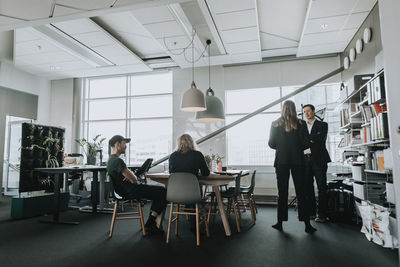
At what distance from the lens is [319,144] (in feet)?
13.3

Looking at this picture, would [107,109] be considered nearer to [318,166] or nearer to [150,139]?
[150,139]

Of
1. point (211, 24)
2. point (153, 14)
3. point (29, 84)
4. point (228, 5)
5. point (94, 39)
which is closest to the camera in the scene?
point (228, 5)

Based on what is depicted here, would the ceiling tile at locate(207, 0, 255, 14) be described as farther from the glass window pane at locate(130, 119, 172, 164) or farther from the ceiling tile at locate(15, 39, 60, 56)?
the glass window pane at locate(130, 119, 172, 164)

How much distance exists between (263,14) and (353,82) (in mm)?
2047

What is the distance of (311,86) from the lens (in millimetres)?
6566

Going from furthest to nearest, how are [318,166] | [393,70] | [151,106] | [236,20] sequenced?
[151,106]
[236,20]
[318,166]
[393,70]

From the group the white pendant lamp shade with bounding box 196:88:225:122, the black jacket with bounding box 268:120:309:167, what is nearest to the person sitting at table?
the black jacket with bounding box 268:120:309:167

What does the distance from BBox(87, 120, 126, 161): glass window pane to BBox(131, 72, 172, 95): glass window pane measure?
1047mm

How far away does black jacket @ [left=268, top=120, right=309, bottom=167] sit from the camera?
348 cm

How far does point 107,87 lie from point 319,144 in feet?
20.7

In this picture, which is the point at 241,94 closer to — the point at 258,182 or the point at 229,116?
the point at 229,116

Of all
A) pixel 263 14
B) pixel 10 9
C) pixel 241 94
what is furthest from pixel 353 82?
pixel 10 9

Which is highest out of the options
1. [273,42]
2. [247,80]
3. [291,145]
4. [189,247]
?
[273,42]

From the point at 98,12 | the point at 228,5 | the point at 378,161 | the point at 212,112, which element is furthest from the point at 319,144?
the point at 98,12
